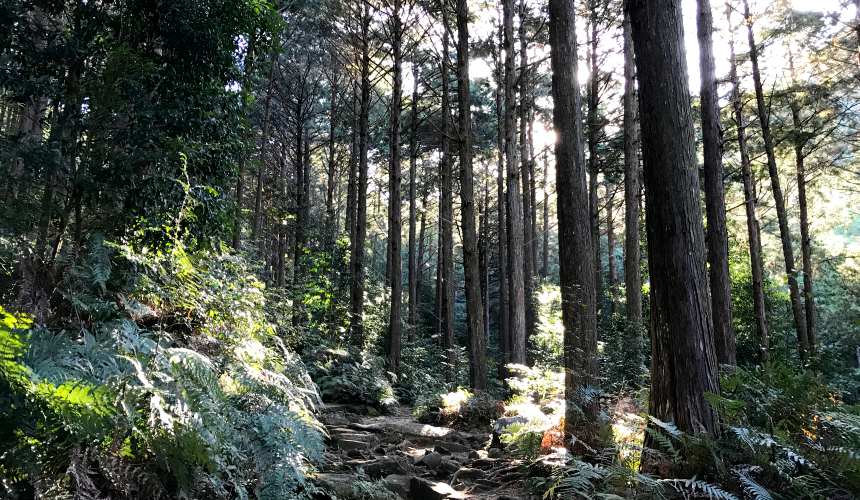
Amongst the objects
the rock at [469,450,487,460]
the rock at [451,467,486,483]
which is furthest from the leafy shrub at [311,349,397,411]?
the rock at [451,467,486,483]

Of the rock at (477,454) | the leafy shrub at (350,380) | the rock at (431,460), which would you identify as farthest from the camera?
the leafy shrub at (350,380)

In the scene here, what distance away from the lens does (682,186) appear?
464cm

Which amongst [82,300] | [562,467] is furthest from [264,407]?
[562,467]

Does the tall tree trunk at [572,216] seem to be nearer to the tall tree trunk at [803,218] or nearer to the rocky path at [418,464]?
the rocky path at [418,464]

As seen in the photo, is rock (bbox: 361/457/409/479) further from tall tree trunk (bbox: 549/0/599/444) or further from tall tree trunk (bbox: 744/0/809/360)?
tall tree trunk (bbox: 744/0/809/360)

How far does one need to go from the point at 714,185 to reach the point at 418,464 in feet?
26.6

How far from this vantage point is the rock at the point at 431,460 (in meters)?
6.26

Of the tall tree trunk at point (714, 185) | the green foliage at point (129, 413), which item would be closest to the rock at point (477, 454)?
the green foliage at point (129, 413)

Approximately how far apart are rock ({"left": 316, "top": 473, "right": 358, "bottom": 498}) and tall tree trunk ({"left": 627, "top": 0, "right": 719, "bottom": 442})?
273 centimetres

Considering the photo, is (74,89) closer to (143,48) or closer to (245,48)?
(143,48)

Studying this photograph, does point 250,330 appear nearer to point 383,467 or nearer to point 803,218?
point 383,467

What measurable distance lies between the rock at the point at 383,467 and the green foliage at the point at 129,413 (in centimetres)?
123

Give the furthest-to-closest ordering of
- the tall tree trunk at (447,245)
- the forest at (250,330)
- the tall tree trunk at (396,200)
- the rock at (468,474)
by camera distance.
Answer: the tall tree trunk at (447,245)
the tall tree trunk at (396,200)
the rock at (468,474)
the forest at (250,330)

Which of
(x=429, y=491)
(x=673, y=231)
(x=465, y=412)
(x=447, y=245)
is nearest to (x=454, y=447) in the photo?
(x=465, y=412)
